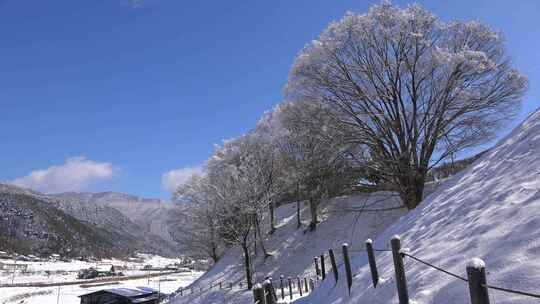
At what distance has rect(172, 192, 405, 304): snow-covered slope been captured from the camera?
2528cm

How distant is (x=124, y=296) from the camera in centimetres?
2686

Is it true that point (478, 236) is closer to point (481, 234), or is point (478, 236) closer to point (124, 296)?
point (481, 234)

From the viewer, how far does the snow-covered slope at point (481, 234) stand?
14.7ft

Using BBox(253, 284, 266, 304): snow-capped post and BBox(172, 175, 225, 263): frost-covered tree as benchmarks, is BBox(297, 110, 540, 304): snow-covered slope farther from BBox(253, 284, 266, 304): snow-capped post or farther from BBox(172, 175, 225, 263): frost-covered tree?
BBox(172, 175, 225, 263): frost-covered tree

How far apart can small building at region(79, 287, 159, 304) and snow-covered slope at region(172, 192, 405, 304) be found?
2394 mm

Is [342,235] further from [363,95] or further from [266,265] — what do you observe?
[363,95]

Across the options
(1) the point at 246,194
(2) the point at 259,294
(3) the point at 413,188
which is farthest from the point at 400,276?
(1) the point at 246,194

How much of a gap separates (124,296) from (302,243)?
13.4m

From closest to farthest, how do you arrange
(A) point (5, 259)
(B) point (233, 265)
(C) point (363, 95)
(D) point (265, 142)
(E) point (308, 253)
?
(C) point (363, 95), (E) point (308, 253), (B) point (233, 265), (D) point (265, 142), (A) point (5, 259)

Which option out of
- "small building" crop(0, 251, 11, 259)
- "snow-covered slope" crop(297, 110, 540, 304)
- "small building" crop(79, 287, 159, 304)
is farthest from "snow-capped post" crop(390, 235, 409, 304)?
"small building" crop(0, 251, 11, 259)

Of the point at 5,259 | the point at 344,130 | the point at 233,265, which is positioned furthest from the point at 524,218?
the point at 5,259

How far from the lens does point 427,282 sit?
537 centimetres

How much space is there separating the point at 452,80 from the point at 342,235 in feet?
50.4

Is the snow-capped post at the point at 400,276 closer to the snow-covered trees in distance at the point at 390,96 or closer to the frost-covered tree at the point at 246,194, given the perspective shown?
the snow-covered trees in distance at the point at 390,96
